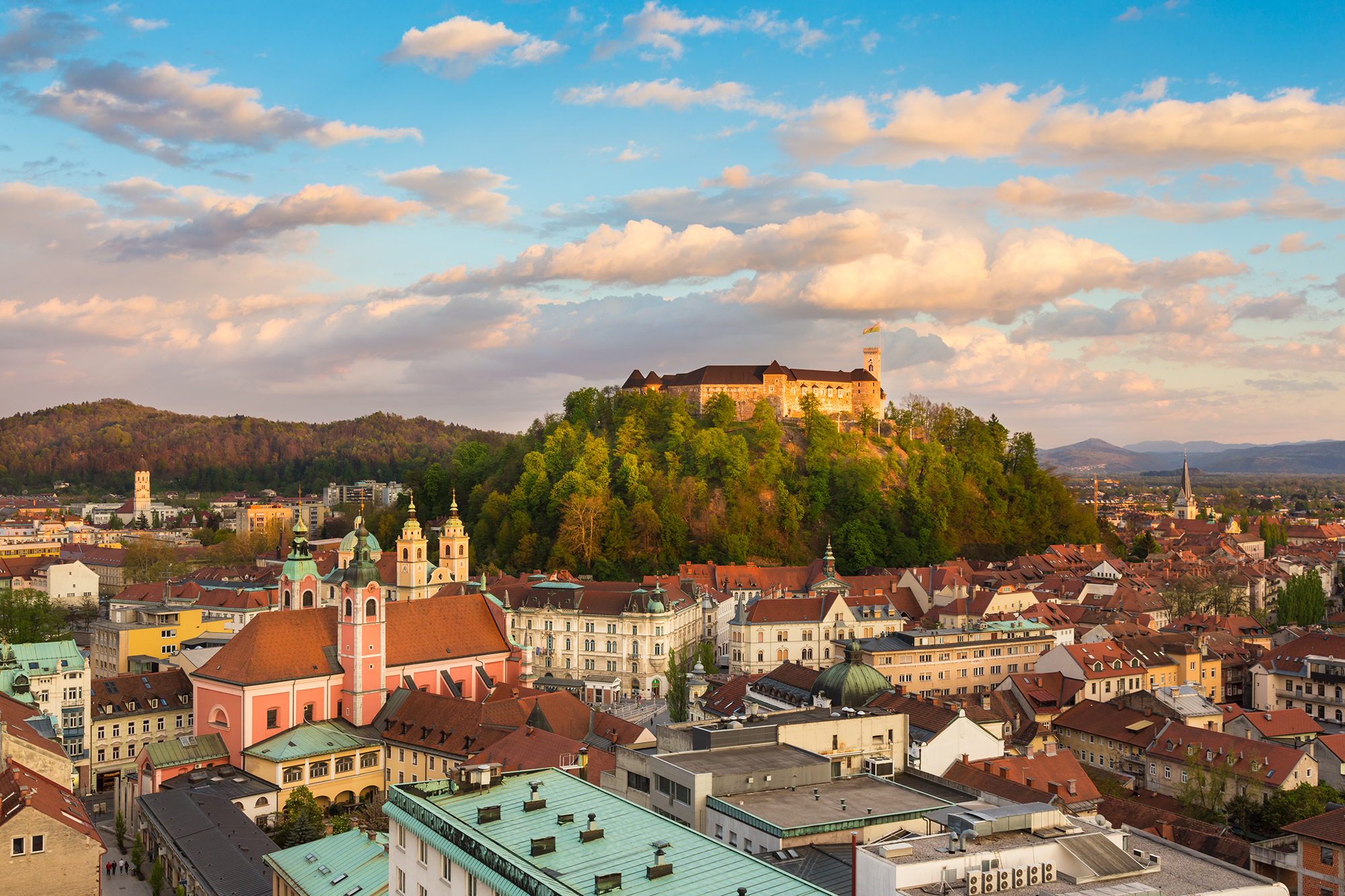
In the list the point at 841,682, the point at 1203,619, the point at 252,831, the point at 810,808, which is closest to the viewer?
the point at 810,808

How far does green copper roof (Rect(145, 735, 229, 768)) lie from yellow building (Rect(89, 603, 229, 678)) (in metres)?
20.8

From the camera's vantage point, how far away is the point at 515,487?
4294 inches

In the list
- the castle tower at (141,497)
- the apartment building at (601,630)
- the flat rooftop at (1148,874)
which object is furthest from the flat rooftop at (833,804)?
the castle tower at (141,497)

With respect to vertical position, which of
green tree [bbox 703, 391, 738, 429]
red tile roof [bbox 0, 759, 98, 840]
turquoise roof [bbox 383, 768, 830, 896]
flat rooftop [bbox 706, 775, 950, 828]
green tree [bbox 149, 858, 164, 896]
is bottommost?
green tree [bbox 149, 858, 164, 896]

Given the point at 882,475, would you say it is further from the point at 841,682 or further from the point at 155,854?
the point at 155,854

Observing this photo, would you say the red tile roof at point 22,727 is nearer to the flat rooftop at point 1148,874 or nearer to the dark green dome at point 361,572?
the dark green dome at point 361,572

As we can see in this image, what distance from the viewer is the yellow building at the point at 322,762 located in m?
47.4

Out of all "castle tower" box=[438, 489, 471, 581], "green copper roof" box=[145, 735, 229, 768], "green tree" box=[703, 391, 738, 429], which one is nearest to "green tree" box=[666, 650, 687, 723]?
"castle tower" box=[438, 489, 471, 581]

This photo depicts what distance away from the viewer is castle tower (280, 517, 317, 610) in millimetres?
67000

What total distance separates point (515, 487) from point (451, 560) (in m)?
25.3

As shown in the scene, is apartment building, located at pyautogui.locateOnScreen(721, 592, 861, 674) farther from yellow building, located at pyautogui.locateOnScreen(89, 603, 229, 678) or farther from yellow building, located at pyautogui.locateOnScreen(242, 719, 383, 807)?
yellow building, located at pyautogui.locateOnScreen(89, 603, 229, 678)

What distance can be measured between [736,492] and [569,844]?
85.8 m

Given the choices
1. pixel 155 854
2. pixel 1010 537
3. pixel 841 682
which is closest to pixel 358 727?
pixel 155 854

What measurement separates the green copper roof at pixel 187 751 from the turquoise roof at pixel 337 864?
53.1ft
